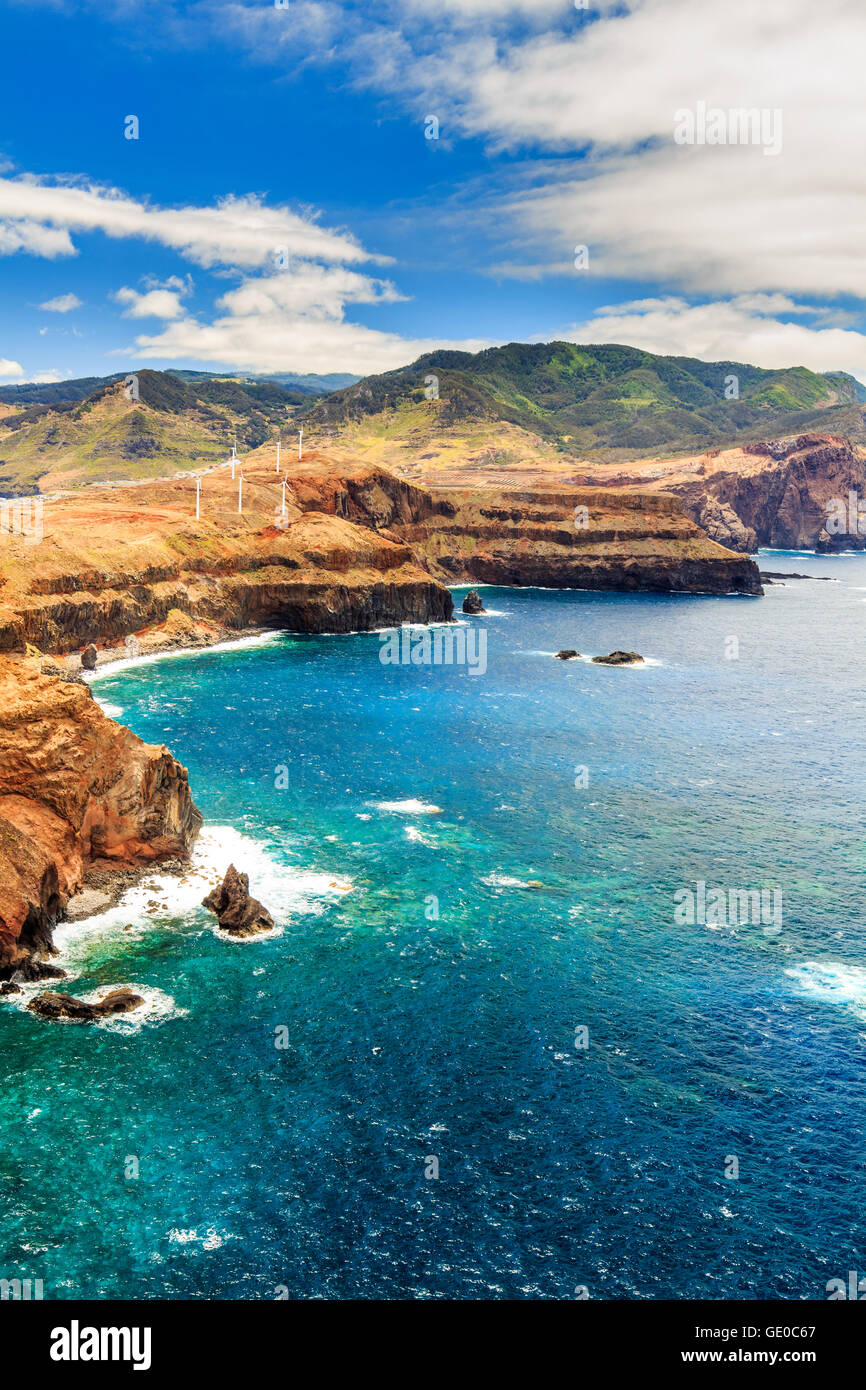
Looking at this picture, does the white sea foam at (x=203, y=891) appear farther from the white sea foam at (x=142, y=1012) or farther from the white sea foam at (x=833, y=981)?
the white sea foam at (x=833, y=981)

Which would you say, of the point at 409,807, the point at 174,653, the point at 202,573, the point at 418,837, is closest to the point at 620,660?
the point at 174,653

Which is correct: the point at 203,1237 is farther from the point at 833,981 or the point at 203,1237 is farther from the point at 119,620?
the point at 119,620

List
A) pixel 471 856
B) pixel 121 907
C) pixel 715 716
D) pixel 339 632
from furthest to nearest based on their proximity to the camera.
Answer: pixel 339 632 → pixel 715 716 → pixel 471 856 → pixel 121 907

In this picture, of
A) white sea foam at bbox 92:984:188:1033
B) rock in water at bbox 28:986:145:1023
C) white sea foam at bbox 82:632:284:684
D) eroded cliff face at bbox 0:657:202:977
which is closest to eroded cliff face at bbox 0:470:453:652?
white sea foam at bbox 82:632:284:684

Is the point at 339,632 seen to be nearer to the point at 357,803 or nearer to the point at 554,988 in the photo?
the point at 357,803

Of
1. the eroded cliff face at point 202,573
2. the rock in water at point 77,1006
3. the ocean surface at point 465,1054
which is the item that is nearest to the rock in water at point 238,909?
the ocean surface at point 465,1054
